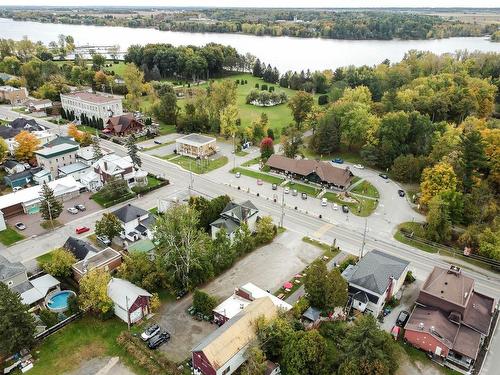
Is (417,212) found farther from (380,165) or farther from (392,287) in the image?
(392,287)

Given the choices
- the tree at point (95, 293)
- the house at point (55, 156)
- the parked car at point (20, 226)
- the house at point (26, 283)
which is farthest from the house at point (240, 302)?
the house at point (55, 156)

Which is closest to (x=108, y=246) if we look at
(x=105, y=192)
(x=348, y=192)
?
(x=105, y=192)

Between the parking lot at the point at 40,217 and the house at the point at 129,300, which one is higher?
the house at the point at 129,300

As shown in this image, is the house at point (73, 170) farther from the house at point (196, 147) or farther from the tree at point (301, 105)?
the tree at point (301, 105)

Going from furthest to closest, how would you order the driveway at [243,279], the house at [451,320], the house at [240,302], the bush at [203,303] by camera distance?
the bush at [203,303]
the house at [240,302]
the driveway at [243,279]
the house at [451,320]

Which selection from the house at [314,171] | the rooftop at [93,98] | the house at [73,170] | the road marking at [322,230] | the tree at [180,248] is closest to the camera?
the tree at [180,248]

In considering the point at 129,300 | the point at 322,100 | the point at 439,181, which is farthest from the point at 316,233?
the point at 322,100

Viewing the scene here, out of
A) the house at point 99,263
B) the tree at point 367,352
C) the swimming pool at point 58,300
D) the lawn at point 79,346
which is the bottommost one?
the lawn at point 79,346

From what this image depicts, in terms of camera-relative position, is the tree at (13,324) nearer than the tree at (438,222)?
Yes
